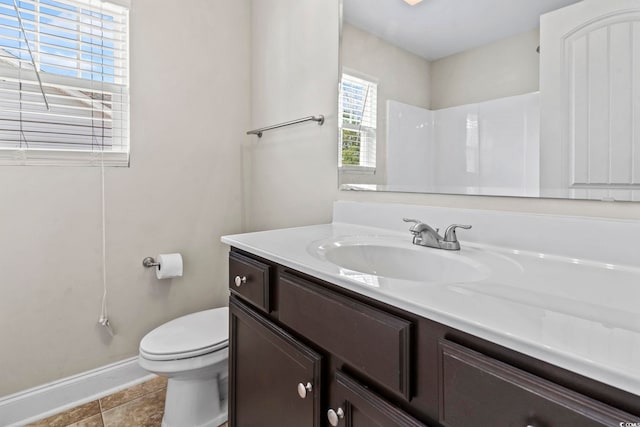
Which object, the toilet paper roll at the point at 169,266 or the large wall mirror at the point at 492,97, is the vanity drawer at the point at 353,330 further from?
the toilet paper roll at the point at 169,266

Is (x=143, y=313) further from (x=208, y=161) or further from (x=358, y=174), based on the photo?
(x=358, y=174)

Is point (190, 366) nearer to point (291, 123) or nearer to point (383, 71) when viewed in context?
point (291, 123)

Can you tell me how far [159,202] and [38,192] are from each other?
493 mm

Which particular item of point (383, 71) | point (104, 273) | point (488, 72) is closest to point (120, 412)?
point (104, 273)

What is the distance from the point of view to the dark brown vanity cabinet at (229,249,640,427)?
1.28ft

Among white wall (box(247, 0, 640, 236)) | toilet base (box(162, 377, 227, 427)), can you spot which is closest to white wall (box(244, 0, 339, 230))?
white wall (box(247, 0, 640, 236))

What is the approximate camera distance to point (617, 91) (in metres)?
0.75

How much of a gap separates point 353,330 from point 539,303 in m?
0.32

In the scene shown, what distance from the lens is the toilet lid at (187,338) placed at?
50.0 inches

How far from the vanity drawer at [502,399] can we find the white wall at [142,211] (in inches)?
65.3

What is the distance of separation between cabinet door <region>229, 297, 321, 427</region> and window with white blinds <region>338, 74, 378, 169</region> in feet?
2.45

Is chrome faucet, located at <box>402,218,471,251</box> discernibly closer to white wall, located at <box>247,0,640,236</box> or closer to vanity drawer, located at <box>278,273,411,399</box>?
white wall, located at <box>247,0,640,236</box>

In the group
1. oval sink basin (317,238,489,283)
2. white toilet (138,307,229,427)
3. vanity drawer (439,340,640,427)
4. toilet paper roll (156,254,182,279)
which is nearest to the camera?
vanity drawer (439,340,640,427)

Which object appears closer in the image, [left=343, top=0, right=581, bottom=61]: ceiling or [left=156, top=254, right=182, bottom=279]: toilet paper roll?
[left=343, top=0, right=581, bottom=61]: ceiling
